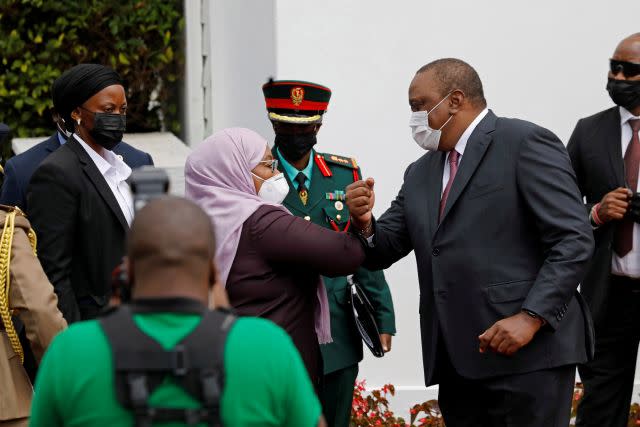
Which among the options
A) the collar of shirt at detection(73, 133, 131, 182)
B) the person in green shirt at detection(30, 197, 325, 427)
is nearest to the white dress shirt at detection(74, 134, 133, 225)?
the collar of shirt at detection(73, 133, 131, 182)

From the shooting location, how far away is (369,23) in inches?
242

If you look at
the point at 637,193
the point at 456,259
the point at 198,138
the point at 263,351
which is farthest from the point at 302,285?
the point at 198,138

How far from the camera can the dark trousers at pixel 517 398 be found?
13.1 ft

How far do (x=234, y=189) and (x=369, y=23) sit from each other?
2.59 meters

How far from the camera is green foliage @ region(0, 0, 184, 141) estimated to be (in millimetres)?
7418

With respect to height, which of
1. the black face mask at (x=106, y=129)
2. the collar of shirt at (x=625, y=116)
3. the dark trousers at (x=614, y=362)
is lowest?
the dark trousers at (x=614, y=362)

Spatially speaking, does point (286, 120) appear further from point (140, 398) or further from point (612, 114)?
point (140, 398)

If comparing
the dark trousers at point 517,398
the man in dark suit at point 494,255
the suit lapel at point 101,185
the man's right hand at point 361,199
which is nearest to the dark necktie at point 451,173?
the man in dark suit at point 494,255

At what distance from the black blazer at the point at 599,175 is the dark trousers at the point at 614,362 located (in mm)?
64

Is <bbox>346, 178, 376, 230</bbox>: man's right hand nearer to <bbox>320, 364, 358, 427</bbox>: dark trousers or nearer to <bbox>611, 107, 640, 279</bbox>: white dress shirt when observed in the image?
<bbox>320, 364, 358, 427</bbox>: dark trousers

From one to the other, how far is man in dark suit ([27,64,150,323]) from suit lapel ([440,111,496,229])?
1291 millimetres

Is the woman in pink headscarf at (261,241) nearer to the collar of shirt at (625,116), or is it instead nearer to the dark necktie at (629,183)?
the dark necktie at (629,183)

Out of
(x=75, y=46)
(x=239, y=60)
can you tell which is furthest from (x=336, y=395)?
(x=75, y=46)

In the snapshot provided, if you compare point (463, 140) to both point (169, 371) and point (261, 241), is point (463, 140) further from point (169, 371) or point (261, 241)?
point (169, 371)
